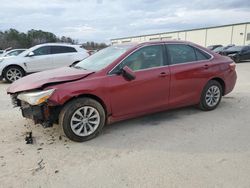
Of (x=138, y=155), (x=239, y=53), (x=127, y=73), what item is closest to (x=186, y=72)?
(x=127, y=73)

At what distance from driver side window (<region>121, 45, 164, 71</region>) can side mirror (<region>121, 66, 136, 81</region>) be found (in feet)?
0.62

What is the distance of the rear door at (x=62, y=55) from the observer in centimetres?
1045

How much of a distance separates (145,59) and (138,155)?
1.84 meters

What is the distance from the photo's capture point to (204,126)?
442 centimetres

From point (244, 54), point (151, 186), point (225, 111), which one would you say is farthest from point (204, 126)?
point (244, 54)

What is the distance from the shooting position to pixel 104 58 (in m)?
4.56

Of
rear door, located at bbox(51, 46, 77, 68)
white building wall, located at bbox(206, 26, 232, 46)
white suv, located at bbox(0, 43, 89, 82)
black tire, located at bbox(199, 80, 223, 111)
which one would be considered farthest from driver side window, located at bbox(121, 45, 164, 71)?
white building wall, located at bbox(206, 26, 232, 46)

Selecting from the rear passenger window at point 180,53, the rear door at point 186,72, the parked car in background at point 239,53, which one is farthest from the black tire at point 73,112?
the parked car in background at point 239,53

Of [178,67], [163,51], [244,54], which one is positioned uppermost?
[163,51]

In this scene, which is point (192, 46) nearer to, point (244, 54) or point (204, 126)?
point (204, 126)

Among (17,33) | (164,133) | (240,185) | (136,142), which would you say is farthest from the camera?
(17,33)

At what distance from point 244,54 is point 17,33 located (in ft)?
145

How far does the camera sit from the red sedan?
3.69 m

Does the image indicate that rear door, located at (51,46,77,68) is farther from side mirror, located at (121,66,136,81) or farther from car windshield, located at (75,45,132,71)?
side mirror, located at (121,66,136,81)
